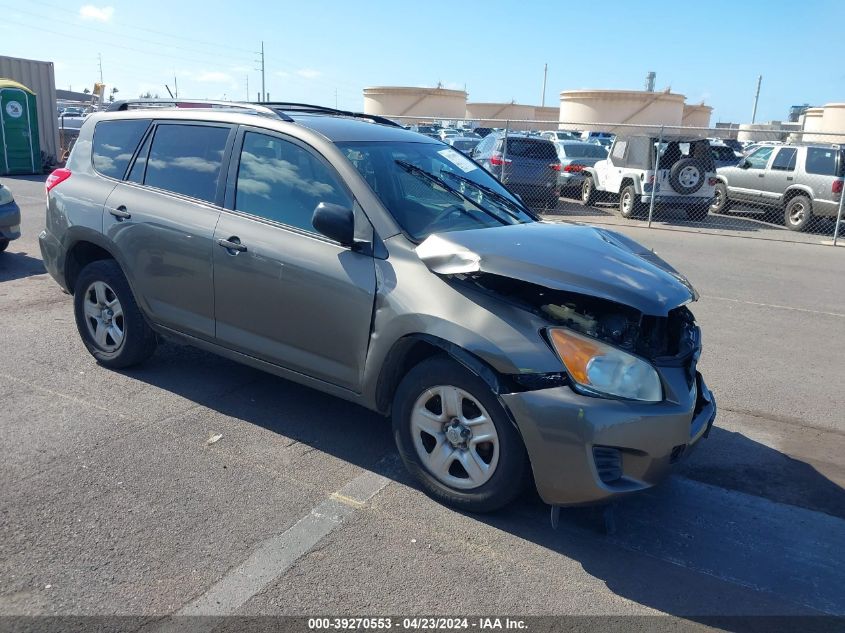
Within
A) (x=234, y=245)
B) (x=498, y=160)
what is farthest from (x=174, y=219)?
(x=498, y=160)

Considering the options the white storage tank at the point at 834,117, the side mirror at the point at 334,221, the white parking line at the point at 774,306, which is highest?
the white storage tank at the point at 834,117

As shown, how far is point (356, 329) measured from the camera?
3797 mm

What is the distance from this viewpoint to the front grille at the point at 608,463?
10.4ft

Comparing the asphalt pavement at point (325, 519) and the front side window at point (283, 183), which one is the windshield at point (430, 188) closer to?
the front side window at point (283, 183)

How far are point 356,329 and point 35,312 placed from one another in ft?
14.5

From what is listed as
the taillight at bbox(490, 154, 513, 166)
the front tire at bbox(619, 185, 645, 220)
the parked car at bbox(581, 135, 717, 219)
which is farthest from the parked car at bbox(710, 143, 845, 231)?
the taillight at bbox(490, 154, 513, 166)

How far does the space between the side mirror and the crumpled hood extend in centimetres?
40

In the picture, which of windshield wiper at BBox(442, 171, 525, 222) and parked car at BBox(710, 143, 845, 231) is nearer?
windshield wiper at BBox(442, 171, 525, 222)

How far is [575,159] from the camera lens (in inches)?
779

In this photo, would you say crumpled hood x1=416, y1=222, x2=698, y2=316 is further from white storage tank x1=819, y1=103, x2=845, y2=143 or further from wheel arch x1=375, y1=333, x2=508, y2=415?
white storage tank x1=819, y1=103, x2=845, y2=143

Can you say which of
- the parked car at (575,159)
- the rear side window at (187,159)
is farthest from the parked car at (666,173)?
the rear side window at (187,159)

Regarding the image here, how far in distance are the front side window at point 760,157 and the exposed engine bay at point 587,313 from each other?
15.1 meters

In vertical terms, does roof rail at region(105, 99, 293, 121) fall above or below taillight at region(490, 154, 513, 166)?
above

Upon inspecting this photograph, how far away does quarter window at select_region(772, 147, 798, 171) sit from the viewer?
627 inches
